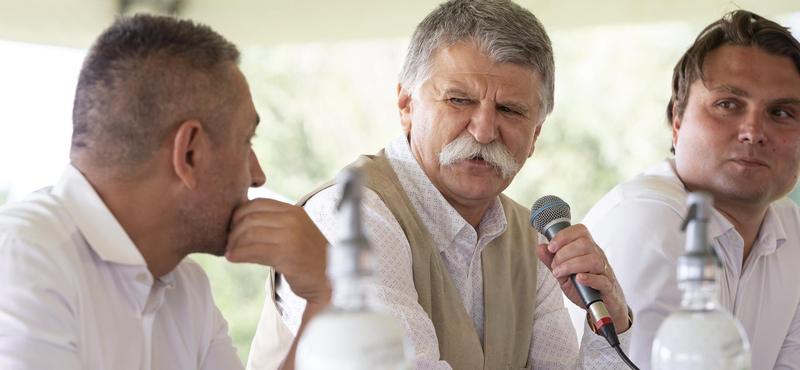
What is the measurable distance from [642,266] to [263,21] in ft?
5.05

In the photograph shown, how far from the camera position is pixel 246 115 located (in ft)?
4.45

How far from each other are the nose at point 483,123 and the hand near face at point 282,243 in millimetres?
616

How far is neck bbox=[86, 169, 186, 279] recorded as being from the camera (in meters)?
1.25

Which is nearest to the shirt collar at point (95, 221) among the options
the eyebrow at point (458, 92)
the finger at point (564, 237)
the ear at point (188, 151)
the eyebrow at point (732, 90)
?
the ear at point (188, 151)

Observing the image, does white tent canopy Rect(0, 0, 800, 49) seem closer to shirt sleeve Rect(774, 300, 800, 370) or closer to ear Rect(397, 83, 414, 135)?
ear Rect(397, 83, 414, 135)

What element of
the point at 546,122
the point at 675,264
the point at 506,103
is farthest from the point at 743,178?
the point at 546,122

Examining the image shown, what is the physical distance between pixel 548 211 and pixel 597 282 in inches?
7.0

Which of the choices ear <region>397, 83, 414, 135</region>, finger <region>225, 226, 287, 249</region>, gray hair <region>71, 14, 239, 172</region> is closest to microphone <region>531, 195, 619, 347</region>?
ear <region>397, 83, 414, 135</region>

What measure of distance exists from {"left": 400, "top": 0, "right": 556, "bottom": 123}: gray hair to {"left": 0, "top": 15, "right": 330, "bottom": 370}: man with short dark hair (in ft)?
2.24

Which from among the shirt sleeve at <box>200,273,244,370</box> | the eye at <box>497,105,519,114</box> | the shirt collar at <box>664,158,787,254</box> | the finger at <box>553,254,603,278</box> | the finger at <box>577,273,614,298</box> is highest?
the eye at <box>497,105,519,114</box>

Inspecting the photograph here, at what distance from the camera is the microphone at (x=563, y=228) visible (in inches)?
57.6

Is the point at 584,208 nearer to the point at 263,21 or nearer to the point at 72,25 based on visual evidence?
the point at 263,21

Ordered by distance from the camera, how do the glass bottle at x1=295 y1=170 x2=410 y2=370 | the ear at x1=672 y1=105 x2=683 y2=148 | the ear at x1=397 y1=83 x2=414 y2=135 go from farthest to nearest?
the ear at x1=672 y1=105 x2=683 y2=148 < the ear at x1=397 y1=83 x2=414 y2=135 < the glass bottle at x1=295 y1=170 x2=410 y2=370

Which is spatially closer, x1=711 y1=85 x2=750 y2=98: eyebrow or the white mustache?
the white mustache
